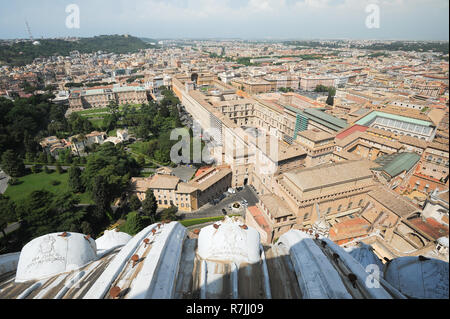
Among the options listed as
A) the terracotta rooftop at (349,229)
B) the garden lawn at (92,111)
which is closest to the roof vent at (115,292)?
the terracotta rooftop at (349,229)

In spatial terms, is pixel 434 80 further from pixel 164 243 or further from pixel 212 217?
pixel 164 243

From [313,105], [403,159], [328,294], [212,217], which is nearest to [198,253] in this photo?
[328,294]

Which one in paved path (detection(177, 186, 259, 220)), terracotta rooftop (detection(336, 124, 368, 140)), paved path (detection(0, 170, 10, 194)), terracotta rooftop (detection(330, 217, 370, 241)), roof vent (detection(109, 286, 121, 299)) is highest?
terracotta rooftop (detection(336, 124, 368, 140))

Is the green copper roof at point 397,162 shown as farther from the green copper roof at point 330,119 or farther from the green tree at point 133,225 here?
the green tree at point 133,225

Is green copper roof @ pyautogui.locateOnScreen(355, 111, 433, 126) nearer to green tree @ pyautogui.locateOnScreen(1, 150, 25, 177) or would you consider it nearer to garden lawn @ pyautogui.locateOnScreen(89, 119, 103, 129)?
green tree @ pyautogui.locateOnScreen(1, 150, 25, 177)

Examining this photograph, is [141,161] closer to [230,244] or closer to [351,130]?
[230,244]

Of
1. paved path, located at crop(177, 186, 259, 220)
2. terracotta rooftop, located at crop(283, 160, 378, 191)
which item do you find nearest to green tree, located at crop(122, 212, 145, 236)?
paved path, located at crop(177, 186, 259, 220)
